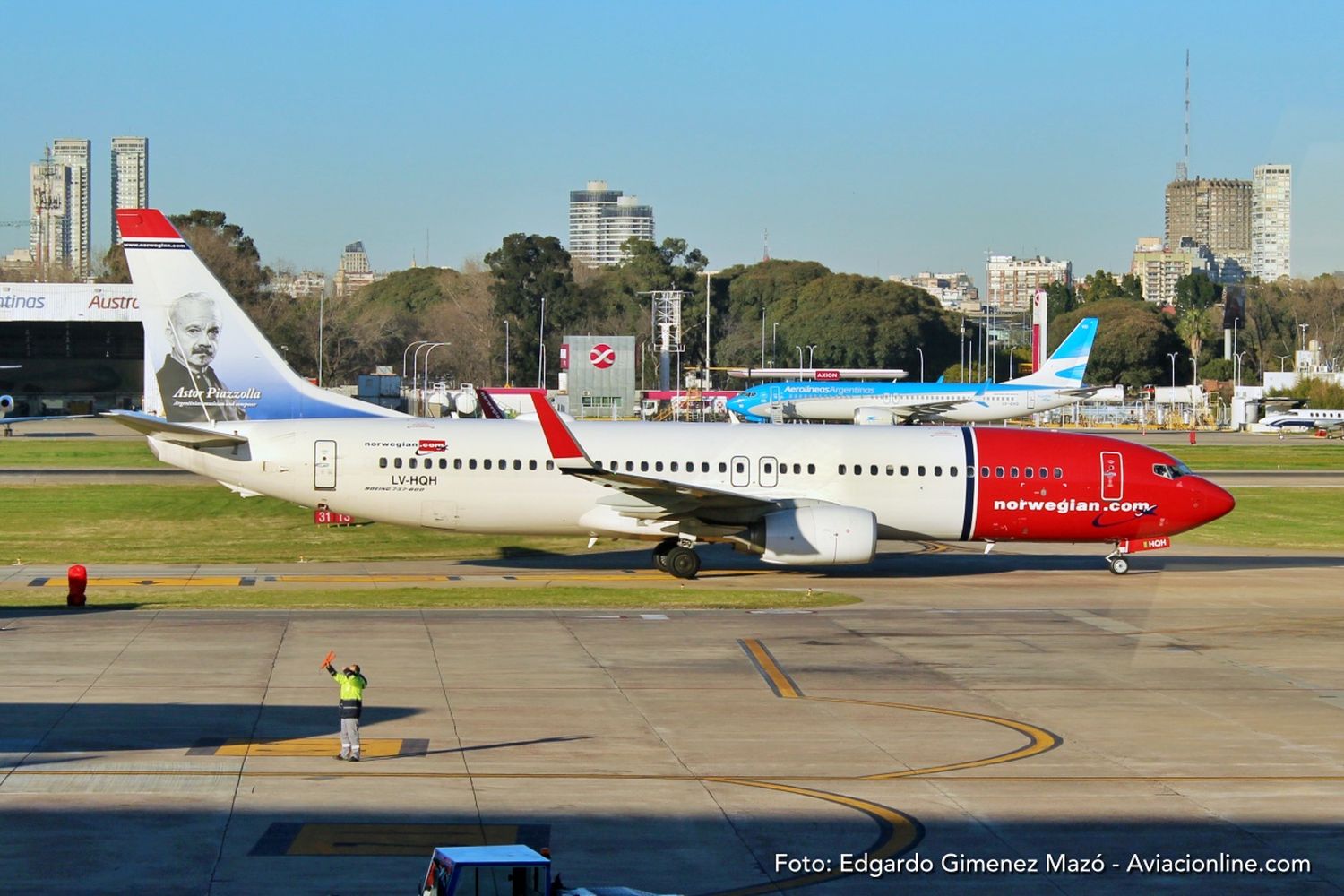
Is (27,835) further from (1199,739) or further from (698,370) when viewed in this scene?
(698,370)

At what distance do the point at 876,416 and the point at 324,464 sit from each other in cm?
6070

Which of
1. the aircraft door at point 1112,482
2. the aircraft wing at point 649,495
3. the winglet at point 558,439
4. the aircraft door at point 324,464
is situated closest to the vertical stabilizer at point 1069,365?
the aircraft door at point 1112,482

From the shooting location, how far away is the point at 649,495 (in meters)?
33.3

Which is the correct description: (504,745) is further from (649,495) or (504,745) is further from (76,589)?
(649,495)

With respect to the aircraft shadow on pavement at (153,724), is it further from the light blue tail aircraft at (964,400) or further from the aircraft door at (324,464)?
the light blue tail aircraft at (964,400)

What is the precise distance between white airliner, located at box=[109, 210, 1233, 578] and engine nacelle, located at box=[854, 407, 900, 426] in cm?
5307

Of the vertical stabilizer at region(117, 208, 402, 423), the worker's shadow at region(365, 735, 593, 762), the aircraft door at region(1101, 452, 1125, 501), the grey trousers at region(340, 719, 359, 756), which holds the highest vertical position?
the vertical stabilizer at region(117, 208, 402, 423)

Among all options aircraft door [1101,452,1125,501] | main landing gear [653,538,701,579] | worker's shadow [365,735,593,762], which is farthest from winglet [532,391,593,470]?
worker's shadow [365,735,593,762]

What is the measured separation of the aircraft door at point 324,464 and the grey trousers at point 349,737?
17437mm

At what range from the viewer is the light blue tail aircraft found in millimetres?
92312

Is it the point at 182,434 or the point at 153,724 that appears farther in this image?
the point at 182,434

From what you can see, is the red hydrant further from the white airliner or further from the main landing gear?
the main landing gear

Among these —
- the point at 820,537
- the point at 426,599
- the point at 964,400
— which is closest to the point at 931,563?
the point at 820,537

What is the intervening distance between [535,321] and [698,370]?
763 inches
